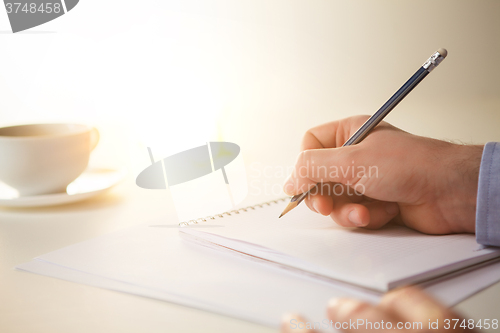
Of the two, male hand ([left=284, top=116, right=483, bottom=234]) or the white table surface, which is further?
male hand ([left=284, top=116, right=483, bottom=234])

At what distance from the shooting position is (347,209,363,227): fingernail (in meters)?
0.54

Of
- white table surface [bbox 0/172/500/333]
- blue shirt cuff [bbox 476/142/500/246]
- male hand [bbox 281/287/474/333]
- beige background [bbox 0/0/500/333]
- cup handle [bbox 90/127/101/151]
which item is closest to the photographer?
male hand [bbox 281/287/474/333]

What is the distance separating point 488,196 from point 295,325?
333 millimetres

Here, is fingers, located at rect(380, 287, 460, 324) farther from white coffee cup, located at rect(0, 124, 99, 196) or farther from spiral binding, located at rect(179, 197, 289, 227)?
white coffee cup, located at rect(0, 124, 99, 196)

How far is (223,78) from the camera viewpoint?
173 centimetres

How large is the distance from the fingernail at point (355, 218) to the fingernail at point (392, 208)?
0.06 meters

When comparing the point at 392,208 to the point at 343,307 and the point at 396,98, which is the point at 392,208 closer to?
the point at 396,98

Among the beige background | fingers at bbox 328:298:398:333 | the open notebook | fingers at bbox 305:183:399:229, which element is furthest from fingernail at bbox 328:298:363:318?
the beige background

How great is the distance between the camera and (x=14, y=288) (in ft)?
1.55

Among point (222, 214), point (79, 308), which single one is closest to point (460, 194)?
Result: point (222, 214)

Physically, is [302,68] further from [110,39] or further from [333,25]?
[110,39]

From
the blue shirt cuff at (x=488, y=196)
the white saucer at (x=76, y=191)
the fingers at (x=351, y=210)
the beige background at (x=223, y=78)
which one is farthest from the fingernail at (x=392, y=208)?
the white saucer at (x=76, y=191)

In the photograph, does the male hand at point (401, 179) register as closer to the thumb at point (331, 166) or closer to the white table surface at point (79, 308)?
the thumb at point (331, 166)

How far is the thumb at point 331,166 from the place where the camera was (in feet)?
1.82
